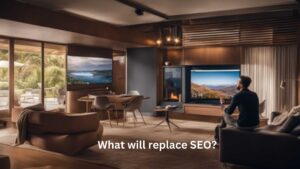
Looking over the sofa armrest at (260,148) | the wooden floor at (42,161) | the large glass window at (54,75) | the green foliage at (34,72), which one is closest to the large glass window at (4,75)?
the green foliage at (34,72)

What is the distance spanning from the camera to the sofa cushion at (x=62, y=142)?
445cm

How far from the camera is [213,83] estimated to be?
340 inches

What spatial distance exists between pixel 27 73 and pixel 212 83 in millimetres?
5227

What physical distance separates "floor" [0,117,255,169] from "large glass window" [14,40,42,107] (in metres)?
1.25

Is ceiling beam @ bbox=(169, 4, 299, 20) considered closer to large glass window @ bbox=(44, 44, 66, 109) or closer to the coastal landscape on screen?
the coastal landscape on screen

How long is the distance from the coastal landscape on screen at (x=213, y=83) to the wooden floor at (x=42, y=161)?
242 inches

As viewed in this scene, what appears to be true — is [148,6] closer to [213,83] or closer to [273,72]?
[213,83]

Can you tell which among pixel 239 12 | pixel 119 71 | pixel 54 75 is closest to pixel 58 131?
pixel 54 75

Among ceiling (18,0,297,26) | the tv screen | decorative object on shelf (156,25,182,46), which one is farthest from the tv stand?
the tv screen

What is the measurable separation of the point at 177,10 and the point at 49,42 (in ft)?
12.2

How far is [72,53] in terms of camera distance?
894cm

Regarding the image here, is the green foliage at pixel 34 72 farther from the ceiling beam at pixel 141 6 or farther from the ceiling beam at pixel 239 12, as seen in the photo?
the ceiling beam at pixel 239 12

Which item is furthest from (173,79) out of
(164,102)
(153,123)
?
(153,123)

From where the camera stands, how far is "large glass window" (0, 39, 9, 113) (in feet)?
24.8
